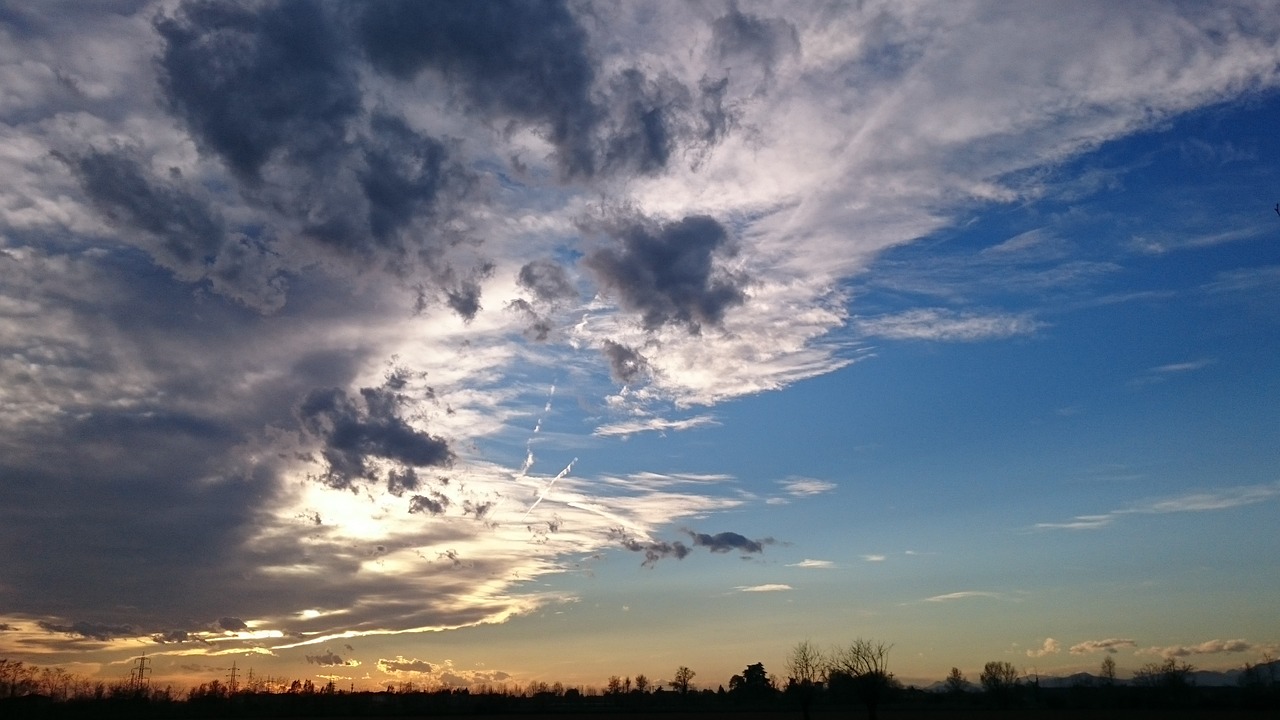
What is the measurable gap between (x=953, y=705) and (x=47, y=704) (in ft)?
447

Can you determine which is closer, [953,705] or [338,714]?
[338,714]

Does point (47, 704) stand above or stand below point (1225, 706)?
Answer: above

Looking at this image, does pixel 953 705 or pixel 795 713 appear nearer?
pixel 795 713

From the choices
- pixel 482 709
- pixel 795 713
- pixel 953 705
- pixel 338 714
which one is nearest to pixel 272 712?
pixel 338 714

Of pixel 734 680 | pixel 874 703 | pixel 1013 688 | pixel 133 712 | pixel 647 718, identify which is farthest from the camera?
pixel 734 680

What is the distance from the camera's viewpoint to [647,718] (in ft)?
427

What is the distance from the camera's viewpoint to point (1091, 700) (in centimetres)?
14612

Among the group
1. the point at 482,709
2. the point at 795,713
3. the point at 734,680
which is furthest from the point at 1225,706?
the point at 482,709

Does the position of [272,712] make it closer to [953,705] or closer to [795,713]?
[795,713]

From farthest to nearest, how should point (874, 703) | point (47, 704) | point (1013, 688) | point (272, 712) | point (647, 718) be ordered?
point (1013, 688)
point (272, 712)
point (647, 718)
point (47, 704)
point (874, 703)

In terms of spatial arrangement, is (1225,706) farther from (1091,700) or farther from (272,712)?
(272,712)

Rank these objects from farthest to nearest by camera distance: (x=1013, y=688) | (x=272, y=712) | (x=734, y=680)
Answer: (x=734, y=680)
(x=1013, y=688)
(x=272, y=712)

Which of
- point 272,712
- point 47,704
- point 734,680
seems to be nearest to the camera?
point 47,704

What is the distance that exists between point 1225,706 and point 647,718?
82.0 metres
